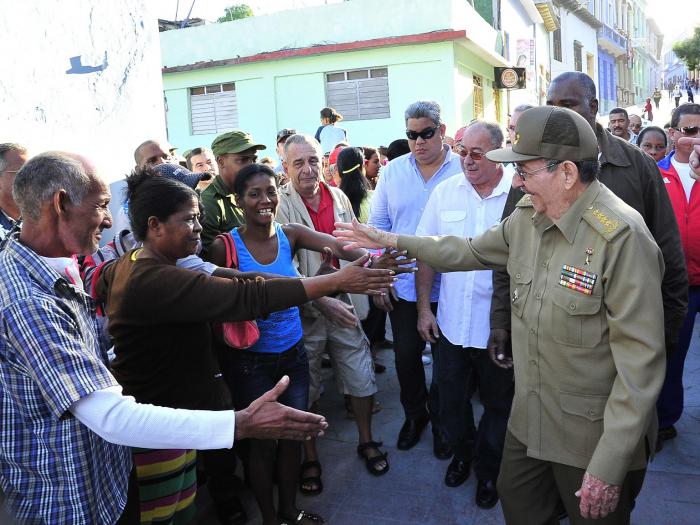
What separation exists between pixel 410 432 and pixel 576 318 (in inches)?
98.2

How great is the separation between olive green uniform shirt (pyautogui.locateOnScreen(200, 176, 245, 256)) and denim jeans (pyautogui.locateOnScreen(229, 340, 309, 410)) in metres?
0.79

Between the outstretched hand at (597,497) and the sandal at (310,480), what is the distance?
2.06 metres

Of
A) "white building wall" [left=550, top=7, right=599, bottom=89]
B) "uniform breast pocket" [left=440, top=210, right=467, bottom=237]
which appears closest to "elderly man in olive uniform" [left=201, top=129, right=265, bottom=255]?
"uniform breast pocket" [left=440, top=210, right=467, bottom=237]

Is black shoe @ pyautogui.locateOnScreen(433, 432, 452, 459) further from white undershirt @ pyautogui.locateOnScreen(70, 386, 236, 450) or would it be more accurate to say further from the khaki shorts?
white undershirt @ pyautogui.locateOnScreen(70, 386, 236, 450)

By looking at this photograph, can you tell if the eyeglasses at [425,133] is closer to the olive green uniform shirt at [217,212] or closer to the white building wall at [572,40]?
the olive green uniform shirt at [217,212]

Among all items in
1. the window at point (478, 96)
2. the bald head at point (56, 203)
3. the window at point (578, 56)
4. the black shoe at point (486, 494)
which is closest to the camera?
the bald head at point (56, 203)

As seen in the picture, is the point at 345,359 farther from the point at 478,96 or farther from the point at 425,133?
the point at 478,96

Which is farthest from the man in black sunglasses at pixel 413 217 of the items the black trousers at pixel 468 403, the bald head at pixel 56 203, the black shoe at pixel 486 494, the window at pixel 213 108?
the window at pixel 213 108

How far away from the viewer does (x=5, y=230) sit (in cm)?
319

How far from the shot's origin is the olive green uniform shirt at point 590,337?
2.11 metres

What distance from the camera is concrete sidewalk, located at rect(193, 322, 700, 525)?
3.55 m

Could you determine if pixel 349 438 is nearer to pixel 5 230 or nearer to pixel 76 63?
pixel 5 230

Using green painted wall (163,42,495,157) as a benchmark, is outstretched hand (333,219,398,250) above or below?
below

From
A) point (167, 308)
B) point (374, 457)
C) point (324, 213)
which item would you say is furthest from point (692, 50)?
point (167, 308)
